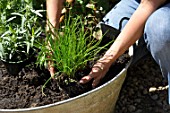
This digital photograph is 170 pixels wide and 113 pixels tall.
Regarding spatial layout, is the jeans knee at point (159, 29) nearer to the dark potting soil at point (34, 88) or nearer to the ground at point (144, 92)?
the dark potting soil at point (34, 88)

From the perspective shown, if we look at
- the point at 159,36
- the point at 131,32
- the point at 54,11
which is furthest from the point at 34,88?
the point at 159,36

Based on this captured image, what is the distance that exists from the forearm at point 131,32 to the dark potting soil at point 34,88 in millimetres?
121

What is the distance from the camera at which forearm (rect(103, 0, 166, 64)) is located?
1762mm

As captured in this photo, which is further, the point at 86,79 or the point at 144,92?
the point at 144,92

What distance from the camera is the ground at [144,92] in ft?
7.37

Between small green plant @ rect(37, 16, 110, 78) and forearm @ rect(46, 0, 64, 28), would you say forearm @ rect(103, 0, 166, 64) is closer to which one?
small green plant @ rect(37, 16, 110, 78)

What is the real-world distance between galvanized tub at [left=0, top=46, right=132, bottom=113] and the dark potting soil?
7cm

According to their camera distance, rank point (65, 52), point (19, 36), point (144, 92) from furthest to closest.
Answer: point (144, 92) < point (19, 36) < point (65, 52)

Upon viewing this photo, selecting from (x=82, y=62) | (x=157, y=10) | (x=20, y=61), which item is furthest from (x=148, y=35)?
(x=20, y=61)

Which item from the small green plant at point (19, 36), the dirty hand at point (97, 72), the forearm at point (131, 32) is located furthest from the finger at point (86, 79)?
the small green plant at point (19, 36)

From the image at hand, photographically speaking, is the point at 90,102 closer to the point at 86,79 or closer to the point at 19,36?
the point at 86,79

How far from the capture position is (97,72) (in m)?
1.74

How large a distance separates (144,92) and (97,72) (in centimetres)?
67

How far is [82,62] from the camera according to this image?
175 centimetres
